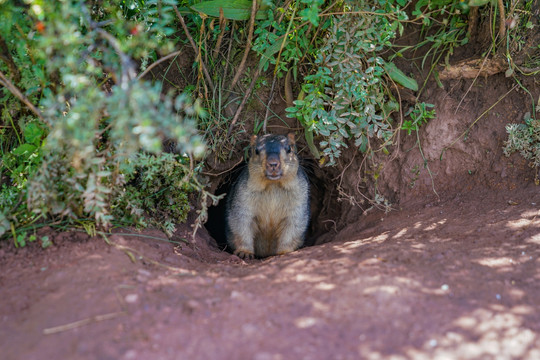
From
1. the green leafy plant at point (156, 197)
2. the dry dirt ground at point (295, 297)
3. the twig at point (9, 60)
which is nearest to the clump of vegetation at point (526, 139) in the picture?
the dry dirt ground at point (295, 297)

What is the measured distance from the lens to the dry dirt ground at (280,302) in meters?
2.90

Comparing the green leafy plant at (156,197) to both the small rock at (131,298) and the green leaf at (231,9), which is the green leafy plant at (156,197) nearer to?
the small rock at (131,298)

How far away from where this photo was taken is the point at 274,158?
19.4 feet

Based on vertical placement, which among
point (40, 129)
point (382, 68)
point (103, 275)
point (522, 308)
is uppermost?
point (382, 68)

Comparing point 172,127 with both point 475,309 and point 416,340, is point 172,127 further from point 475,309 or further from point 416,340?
point 475,309

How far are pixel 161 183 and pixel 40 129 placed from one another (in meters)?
1.61

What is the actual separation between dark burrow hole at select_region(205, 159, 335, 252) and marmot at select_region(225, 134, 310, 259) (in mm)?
754

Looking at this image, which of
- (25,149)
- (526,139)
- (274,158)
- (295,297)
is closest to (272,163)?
(274,158)

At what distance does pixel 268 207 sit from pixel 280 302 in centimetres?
350

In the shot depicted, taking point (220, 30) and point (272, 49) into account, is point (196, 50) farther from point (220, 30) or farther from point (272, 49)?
point (272, 49)

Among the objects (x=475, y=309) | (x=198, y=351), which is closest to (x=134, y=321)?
(x=198, y=351)

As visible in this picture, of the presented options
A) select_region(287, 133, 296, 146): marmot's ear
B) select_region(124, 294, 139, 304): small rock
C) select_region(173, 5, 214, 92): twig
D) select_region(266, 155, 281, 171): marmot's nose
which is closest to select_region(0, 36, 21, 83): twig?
select_region(173, 5, 214, 92): twig

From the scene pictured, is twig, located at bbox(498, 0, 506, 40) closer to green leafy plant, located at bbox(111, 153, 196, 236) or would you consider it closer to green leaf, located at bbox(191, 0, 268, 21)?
green leaf, located at bbox(191, 0, 268, 21)

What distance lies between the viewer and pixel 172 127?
275 cm
